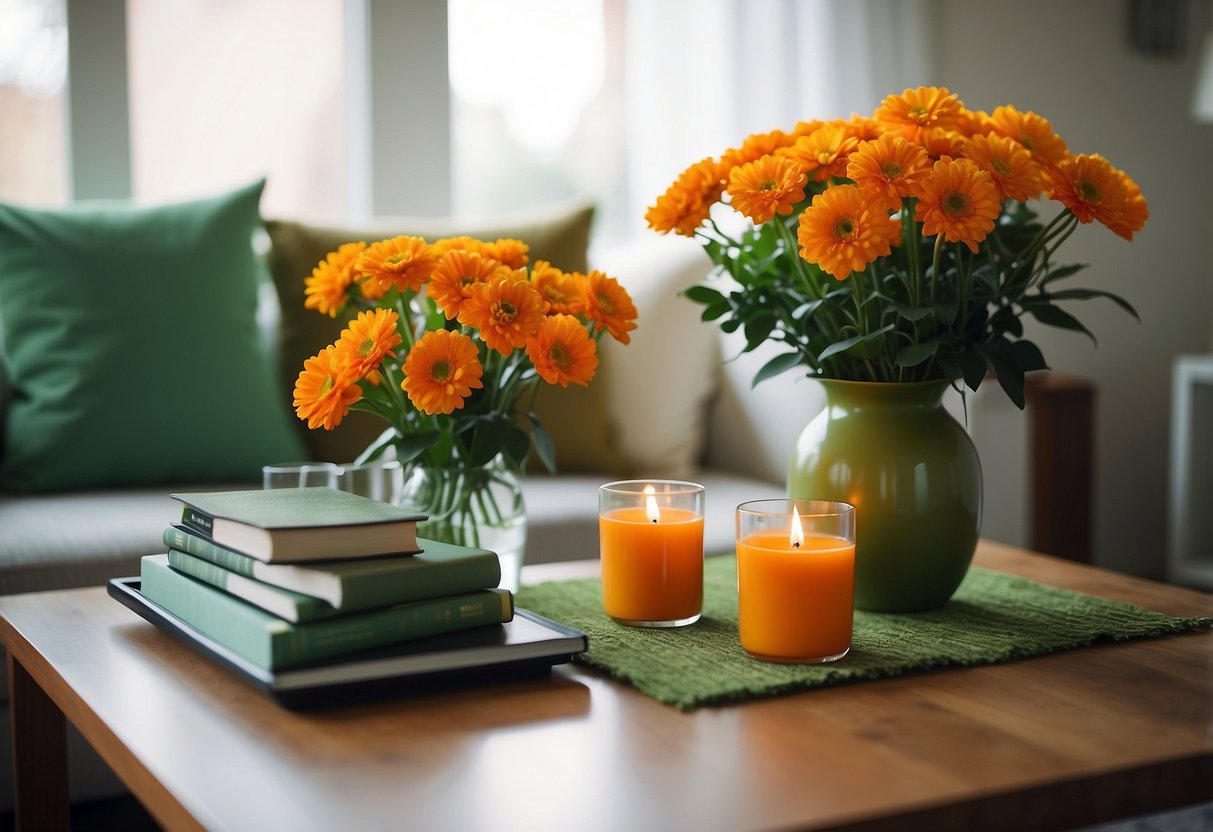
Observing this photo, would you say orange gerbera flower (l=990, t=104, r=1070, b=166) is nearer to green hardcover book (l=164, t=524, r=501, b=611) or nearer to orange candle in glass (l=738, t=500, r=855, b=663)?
orange candle in glass (l=738, t=500, r=855, b=663)

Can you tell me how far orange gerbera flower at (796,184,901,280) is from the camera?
1013 millimetres

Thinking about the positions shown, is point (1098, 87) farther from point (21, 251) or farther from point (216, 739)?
point (216, 739)

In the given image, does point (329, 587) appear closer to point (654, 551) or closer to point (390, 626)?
point (390, 626)

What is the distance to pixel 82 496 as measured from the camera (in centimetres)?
211

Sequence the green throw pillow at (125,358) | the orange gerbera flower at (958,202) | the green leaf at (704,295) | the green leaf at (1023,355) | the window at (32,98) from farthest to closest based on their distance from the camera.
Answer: the window at (32,98), the green throw pillow at (125,358), the green leaf at (704,295), the green leaf at (1023,355), the orange gerbera flower at (958,202)

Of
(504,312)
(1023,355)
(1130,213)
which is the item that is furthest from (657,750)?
(1130,213)

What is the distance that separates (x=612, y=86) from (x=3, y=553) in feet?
6.78

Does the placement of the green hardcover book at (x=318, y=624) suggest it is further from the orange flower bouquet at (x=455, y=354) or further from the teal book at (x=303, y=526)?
→ the orange flower bouquet at (x=455, y=354)

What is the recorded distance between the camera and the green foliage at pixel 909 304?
1095mm

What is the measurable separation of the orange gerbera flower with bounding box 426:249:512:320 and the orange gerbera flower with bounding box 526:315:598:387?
2.6 inches

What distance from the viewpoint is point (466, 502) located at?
1194 mm

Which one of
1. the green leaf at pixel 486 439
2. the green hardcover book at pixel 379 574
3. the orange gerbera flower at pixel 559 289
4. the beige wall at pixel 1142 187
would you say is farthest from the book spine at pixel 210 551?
the beige wall at pixel 1142 187

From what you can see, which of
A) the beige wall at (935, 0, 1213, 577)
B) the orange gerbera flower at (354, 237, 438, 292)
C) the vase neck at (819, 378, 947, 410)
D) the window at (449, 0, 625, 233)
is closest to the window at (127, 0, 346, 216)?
the window at (449, 0, 625, 233)

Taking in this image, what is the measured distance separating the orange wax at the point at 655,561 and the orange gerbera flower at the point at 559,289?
0.19 meters
